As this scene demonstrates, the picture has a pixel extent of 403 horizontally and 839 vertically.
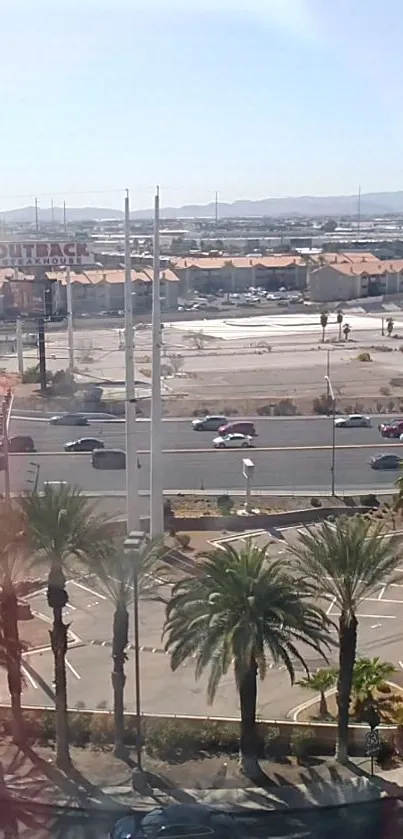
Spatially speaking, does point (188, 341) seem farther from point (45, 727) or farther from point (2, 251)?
point (45, 727)

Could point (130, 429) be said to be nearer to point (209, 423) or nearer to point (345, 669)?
point (345, 669)

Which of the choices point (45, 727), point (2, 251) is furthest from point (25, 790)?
point (2, 251)

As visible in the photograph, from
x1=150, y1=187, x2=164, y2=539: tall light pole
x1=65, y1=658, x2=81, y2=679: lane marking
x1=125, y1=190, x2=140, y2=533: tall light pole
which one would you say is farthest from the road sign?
x1=150, y1=187, x2=164, y2=539: tall light pole

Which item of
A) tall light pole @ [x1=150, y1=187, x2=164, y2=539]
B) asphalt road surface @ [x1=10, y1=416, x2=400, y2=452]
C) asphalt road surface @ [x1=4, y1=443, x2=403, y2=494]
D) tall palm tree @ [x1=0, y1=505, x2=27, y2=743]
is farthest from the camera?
asphalt road surface @ [x1=10, y1=416, x2=400, y2=452]

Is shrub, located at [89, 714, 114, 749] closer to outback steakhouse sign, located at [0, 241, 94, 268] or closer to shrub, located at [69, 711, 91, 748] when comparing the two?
shrub, located at [69, 711, 91, 748]

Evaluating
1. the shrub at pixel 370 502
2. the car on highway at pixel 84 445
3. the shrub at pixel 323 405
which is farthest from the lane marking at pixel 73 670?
the shrub at pixel 323 405

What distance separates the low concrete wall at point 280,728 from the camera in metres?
8.31

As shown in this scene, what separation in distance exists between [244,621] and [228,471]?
10605mm

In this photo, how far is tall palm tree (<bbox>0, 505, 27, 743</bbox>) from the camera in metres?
8.24

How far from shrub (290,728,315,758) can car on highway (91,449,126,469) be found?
1023cm

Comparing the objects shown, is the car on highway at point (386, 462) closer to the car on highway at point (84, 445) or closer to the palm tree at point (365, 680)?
the car on highway at point (84, 445)

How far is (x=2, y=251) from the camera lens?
28234 millimetres

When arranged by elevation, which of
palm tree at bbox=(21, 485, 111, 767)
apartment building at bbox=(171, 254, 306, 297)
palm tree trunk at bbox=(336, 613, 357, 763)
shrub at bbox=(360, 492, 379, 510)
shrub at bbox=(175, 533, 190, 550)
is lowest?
shrub at bbox=(175, 533, 190, 550)

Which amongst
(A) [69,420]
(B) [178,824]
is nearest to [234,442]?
(A) [69,420]
